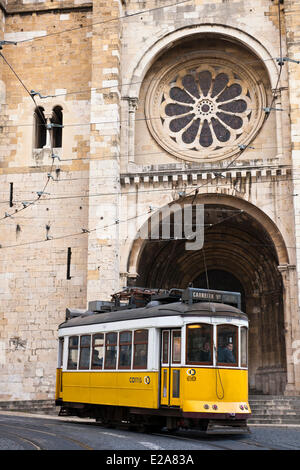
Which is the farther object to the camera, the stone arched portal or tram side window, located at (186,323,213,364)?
the stone arched portal

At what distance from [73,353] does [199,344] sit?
384 cm

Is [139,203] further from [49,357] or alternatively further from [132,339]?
[132,339]

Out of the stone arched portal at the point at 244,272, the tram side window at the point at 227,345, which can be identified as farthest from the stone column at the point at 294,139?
the tram side window at the point at 227,345

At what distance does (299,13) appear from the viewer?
61.0 feet

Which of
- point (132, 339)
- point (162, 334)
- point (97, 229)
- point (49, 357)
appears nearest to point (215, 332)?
point (162, 334)

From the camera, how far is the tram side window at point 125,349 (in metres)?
11.4

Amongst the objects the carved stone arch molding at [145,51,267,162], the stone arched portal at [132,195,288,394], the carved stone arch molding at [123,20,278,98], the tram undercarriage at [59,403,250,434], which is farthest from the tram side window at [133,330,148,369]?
the carved stone arch molding at [123,20,278,98]

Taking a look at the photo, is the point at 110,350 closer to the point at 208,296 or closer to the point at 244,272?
the point at 208,296

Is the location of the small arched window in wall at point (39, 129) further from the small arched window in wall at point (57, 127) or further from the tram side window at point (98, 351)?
the tram side window at point (98, 351)

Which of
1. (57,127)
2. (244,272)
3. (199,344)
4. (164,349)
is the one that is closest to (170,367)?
(164,349)

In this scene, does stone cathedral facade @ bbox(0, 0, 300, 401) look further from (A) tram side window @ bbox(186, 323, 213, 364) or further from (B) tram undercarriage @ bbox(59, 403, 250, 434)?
(A) tram side window @ bbox(186, 323, 213, 364)

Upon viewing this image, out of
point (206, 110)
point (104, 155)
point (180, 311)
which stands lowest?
point (180, 311)

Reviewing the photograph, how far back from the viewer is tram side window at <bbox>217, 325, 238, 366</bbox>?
1058 cm

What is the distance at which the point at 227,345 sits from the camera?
10711 millimetres
